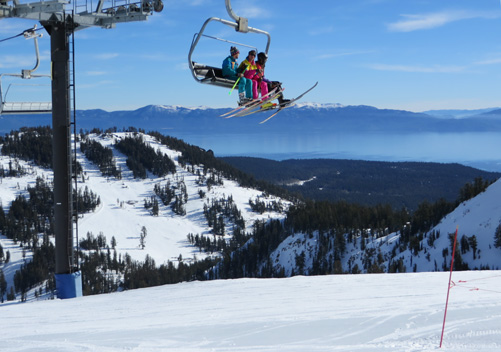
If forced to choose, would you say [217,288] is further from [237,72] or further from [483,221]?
[483,221]

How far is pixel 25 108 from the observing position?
40.5 ft

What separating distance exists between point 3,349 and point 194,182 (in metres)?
166

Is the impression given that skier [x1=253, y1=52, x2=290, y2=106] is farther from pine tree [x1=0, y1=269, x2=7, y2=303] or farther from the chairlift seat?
pine tree [x1=0, y1=269, x2=7, y2=303]

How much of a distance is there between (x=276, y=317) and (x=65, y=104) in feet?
23.2

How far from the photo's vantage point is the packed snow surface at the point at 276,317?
6969 mm

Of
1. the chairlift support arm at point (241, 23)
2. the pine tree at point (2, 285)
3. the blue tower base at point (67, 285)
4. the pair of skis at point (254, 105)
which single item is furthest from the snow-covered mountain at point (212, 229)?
the chairlift support arm at point (241, 23)

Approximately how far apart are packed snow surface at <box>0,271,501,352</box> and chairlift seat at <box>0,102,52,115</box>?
174 inches

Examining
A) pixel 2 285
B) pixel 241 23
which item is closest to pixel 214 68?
pixel 241 23

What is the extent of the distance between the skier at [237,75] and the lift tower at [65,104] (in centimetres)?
190

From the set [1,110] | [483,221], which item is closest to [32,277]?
[483,221]

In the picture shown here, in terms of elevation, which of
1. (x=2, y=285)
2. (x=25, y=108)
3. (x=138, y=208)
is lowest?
(x=2, y=285)

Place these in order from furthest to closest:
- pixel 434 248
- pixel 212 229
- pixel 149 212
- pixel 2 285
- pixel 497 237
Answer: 1. pixel 149 212
2. pixel 212 229
3. pixel 2 285
4. pixel 434 248
5. pixel 497 237

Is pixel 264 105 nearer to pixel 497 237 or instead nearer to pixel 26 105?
pixel 26 105

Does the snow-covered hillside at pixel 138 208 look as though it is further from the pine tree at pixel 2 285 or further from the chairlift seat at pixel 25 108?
the chairlift seat at pixel 25 108
